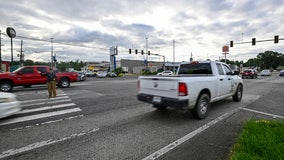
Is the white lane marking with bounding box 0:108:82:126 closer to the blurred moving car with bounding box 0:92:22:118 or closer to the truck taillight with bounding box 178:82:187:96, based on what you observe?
the blurred moving car with bounding box 0:92:22:118

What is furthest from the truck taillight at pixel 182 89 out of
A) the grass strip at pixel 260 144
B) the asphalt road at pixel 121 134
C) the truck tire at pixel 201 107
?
the grass strip at pixel 260 144

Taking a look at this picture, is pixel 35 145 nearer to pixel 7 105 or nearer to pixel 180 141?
pixel 7 105

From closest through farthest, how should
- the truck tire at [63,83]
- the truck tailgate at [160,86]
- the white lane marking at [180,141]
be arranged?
1. the white lane marking at [180,141]
2. the truck tailgate at [160,86]
3. the truck tire at [63,83]

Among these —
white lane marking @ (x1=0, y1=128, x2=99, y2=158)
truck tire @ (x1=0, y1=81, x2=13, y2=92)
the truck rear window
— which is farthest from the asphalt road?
truck tire @ (x1=0, y1=81, x2=13, y2=92)

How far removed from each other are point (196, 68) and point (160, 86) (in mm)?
2253

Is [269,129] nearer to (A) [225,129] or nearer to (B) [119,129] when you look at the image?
(A) [225,129]

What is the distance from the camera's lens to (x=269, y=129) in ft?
12.2

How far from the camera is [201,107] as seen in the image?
5207mm

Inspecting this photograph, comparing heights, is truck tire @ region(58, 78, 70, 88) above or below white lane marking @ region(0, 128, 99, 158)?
above

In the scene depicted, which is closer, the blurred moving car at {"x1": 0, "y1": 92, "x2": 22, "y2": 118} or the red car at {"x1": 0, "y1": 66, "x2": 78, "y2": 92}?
the blurred moving car at {"x1": 0, "y1": 92, "x2": 22, "y2": 118}

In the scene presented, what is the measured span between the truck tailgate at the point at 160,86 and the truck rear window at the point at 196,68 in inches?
81.8

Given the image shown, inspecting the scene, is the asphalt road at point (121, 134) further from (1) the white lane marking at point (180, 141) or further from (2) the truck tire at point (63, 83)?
(2) the truck tire at point (63, 83)

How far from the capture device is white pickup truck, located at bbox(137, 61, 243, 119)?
15.1 ft

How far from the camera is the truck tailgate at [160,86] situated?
469 centimetres
